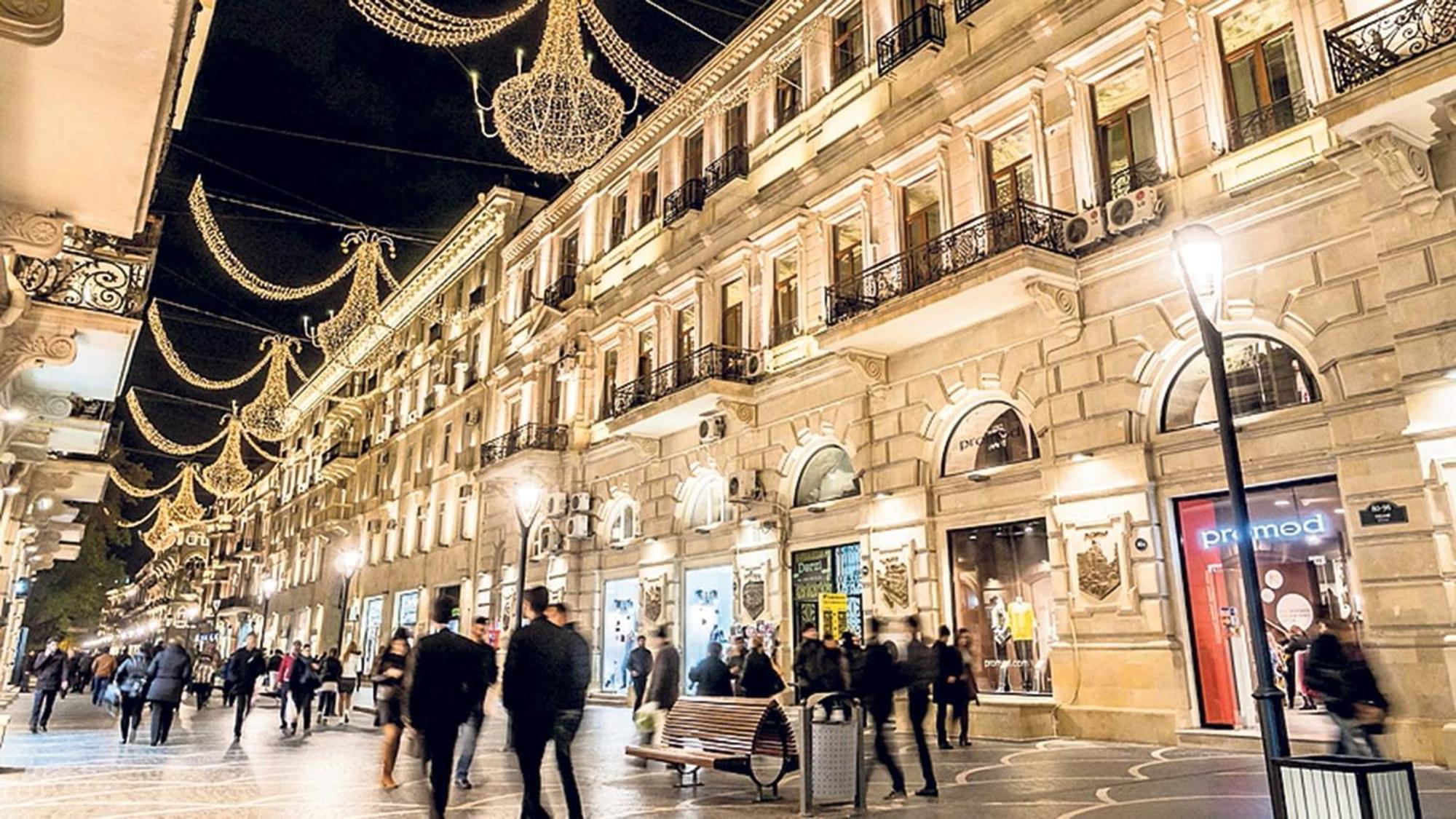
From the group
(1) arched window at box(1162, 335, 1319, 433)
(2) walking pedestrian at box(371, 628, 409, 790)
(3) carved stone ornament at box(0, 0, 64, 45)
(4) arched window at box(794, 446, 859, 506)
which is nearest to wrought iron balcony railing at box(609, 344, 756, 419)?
(4) arched window at box(794, 446, 859, 506)

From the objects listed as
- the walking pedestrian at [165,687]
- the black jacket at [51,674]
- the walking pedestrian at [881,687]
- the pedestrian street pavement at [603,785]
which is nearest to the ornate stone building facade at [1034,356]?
the pedestrian street pavement at [603,785]

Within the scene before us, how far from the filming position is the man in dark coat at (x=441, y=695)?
7043 mm

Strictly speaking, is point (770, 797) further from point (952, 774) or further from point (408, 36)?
point (408, 36)

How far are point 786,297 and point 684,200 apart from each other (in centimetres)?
477

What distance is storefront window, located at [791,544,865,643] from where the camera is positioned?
16.9 meters

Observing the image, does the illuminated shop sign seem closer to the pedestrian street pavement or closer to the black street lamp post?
the pedestrian street pavement

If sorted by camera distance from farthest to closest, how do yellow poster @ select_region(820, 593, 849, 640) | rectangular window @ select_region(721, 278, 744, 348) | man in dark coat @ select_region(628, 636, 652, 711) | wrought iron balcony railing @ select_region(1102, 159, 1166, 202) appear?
rectangular window @ select_region(721, 278, 744, 348)
man in dark coat @ select_region(628, 636, 652, 711)
yellow poster @ select_region(820, 593, 849, 640)
wrought iron balcony railing @ select_region(1102, 159, 1166, 202)

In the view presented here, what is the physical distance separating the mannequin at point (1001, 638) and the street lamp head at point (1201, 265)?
9625 millimetres

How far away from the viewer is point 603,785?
9906 millimetres

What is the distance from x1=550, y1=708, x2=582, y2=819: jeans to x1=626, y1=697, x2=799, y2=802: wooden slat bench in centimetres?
203

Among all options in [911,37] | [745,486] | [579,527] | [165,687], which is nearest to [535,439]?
[579,527]

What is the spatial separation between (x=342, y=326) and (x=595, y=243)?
9398mm

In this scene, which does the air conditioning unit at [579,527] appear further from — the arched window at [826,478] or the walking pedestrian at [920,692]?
the walking pedestrian at [920,692]

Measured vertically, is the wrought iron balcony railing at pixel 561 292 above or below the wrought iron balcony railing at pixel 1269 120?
above
